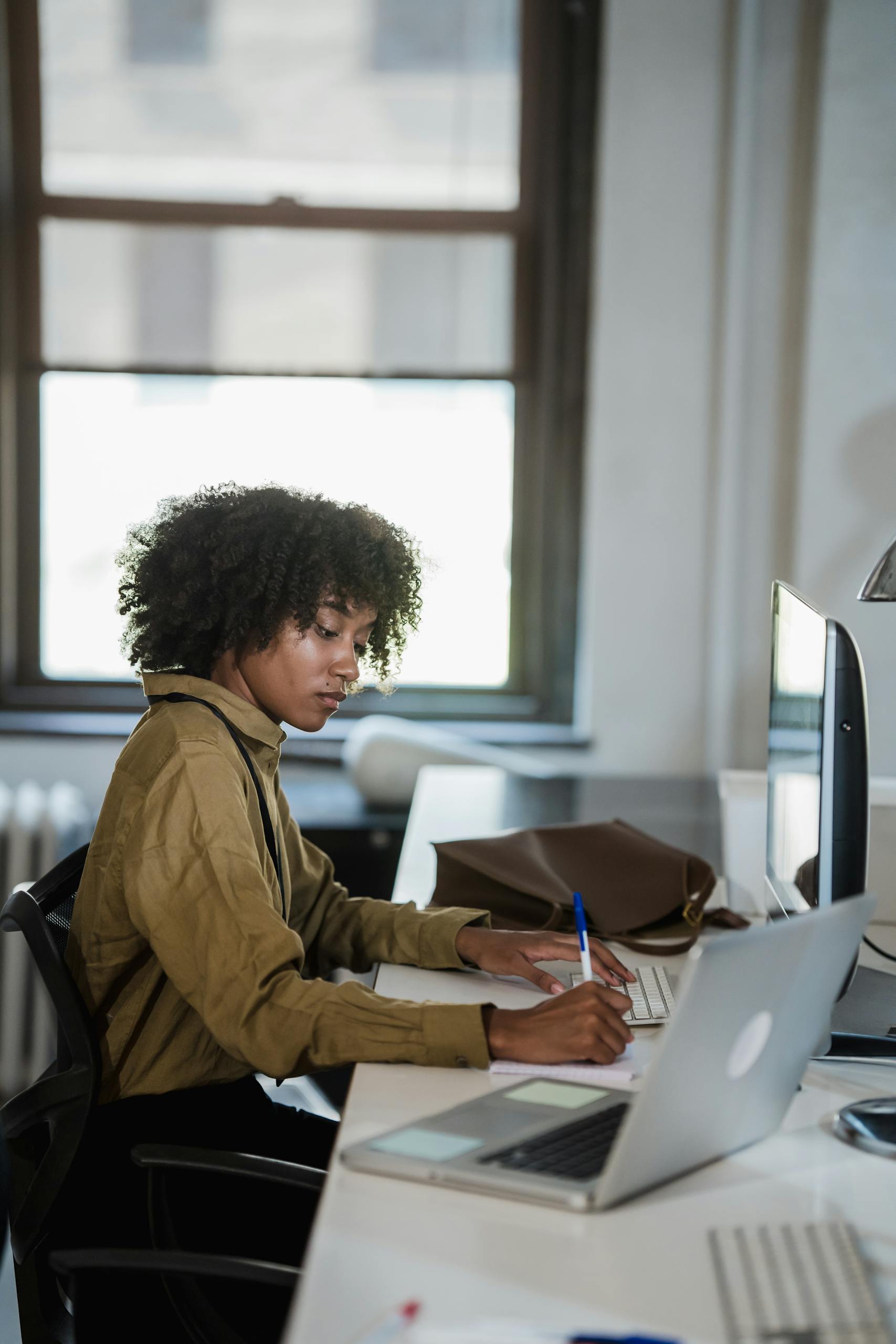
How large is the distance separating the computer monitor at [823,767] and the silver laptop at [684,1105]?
0.59 feet

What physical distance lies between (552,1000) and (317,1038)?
22 cm

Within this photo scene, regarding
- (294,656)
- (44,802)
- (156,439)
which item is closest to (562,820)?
(294,656)

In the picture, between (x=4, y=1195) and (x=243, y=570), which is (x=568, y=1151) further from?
(x=243, y=570)

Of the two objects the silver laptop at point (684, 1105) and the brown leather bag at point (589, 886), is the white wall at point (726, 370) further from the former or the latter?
the silver laptop at point (684, 1105)

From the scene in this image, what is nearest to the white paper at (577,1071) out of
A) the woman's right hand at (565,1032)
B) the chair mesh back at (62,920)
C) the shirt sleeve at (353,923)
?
the woman's right hand at (565,1032)

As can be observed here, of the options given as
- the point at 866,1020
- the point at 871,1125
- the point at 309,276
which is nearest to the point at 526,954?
the point at 866,1020

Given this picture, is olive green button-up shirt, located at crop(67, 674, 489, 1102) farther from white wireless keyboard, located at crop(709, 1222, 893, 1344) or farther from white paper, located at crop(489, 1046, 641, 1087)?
white wireless keyboard, located at crop(709, 1222, 893, 1344)

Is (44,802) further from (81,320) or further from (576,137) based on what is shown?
(576,137)

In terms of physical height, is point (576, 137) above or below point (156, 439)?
above

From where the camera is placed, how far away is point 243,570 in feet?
4.52

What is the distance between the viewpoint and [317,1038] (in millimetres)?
1073

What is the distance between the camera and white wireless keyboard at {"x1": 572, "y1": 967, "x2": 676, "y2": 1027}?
4.16 feet

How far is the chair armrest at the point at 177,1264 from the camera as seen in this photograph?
890 millimetres

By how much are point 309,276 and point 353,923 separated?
210 centimetres
